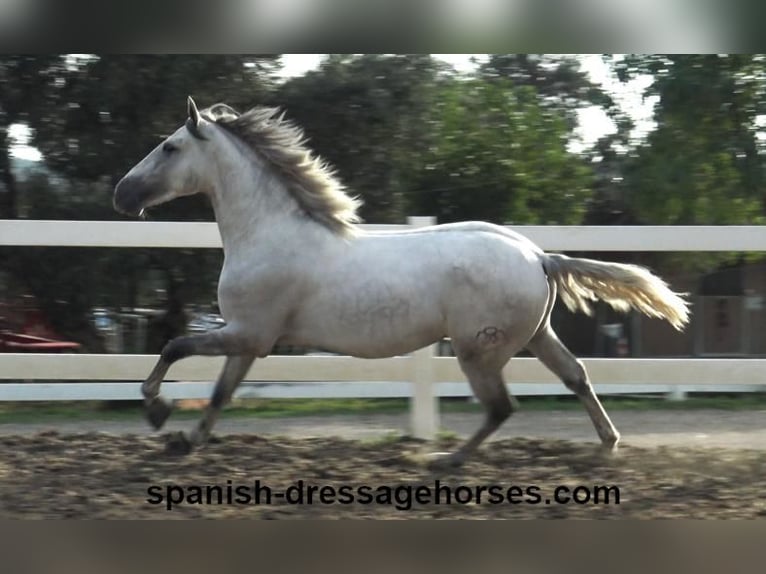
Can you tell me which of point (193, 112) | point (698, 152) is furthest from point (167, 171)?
point (698, 152)

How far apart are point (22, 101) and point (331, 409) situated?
2.90m

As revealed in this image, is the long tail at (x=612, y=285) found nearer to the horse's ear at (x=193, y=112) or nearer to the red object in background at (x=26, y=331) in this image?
the horse's ear at (x=193, y=112)

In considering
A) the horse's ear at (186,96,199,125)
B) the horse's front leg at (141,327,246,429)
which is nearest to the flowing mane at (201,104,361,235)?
the horse's ear at (186,96,199,125)

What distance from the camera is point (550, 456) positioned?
4879 millimetres

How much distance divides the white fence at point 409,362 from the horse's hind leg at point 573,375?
597 millimetres

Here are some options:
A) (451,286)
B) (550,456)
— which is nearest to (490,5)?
(451,286)

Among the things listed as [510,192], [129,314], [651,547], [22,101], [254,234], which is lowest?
[651,547]

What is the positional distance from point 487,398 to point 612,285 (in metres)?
0.83

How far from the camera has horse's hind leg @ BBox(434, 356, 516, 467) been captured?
4.54 meters

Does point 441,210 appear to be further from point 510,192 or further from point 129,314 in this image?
point 129,314

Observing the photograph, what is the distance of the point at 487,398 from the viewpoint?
4566 mm

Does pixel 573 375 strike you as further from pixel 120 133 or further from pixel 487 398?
pixel 120 133

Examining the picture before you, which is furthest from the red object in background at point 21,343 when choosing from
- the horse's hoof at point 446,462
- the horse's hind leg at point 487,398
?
the horse's hind leg at point 487,398

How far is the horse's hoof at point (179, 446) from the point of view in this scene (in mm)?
4719
